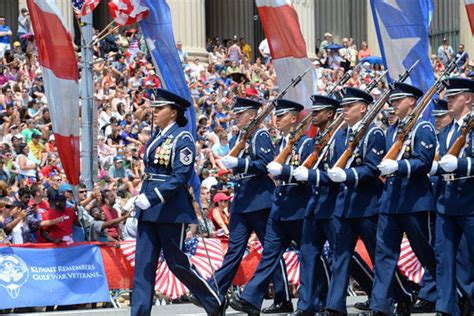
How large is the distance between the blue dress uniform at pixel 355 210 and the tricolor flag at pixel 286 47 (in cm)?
354

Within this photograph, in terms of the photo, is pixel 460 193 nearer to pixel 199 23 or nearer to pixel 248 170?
pixel 248 170

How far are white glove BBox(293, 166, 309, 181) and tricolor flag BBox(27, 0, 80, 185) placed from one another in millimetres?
3493

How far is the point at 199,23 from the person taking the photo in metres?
28.3

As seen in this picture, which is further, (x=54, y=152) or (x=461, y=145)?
(x=54, y=152)

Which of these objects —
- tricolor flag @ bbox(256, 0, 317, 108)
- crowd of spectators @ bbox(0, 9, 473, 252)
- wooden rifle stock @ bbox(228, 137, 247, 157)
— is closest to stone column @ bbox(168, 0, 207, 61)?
crowd of spectators @ bbox(0, 9, 473, 252)

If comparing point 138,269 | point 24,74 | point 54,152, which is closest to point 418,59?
point 138,269

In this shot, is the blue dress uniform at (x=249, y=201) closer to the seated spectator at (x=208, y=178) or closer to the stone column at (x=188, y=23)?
the seated spectator at (x=208, y=178)

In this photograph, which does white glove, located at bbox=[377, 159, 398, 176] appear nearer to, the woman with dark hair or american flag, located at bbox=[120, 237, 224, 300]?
american flag, located at bbox=[120, 237, 224, 300]

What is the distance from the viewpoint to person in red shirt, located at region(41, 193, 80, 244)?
1375 cm

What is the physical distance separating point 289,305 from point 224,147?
910 centimetres

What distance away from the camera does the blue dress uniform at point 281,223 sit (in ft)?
38.4

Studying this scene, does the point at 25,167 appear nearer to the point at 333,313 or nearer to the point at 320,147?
the point at 320,147

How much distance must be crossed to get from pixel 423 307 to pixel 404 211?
1.62 metres

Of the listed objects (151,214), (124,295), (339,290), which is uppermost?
(151,214)
